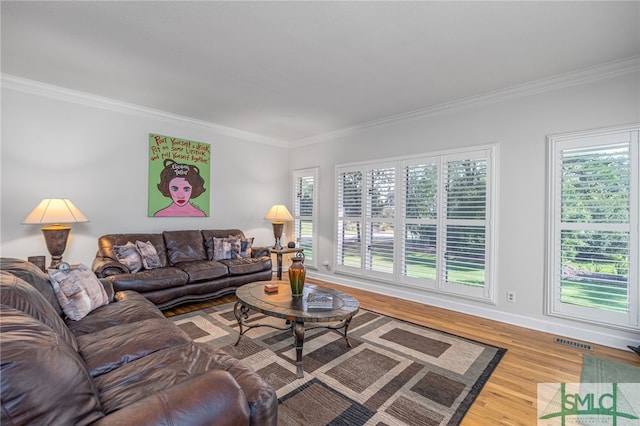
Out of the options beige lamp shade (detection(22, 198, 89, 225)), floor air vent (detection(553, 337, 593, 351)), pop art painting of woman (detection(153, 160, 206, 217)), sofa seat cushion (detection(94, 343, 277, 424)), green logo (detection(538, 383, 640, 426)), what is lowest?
green logo (detection(538, 383, 640, 426))

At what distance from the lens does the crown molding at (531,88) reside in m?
2.87

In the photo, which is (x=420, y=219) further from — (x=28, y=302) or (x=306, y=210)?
(x=28, y=302)

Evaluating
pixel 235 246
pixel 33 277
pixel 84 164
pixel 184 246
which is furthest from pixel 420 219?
pixel 84 164

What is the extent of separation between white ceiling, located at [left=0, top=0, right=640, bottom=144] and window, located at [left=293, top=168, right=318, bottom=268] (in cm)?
204

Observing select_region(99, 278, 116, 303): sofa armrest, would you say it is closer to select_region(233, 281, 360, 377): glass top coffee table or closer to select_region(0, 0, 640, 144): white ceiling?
select_region(233, 281, 360, 377): glass top coffee table

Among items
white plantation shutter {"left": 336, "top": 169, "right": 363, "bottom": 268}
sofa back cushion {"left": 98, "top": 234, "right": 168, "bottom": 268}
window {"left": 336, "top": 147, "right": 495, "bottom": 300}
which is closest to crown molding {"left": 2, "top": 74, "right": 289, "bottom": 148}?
sofa back cushion {"left": 98, "top": 234, "right": 168, "bottom": 268}

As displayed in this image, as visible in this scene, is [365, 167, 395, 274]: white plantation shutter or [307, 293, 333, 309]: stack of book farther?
[365, 167, 395, 274]: white plantation shutter

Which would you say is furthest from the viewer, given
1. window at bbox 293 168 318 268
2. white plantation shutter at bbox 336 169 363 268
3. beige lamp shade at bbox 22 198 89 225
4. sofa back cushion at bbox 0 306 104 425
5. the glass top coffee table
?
window at bbox 293 168 318 268

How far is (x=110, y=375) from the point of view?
1458mm

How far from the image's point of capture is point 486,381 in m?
2.24

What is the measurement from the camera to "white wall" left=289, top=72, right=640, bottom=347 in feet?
9.66

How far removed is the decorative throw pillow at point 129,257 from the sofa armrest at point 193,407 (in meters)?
2.98

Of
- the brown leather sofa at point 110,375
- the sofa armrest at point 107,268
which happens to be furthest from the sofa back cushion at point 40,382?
the sofa armrest at point 107,268

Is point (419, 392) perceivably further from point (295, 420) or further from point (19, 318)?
point (19, 318)
